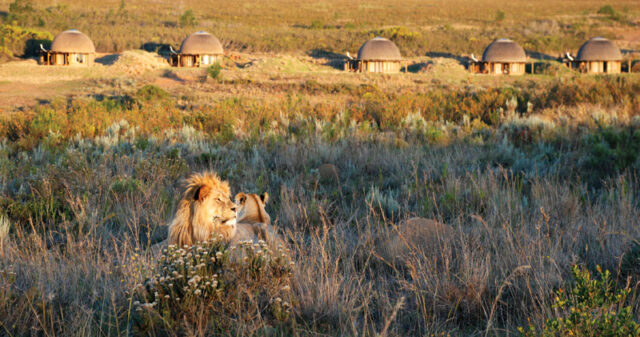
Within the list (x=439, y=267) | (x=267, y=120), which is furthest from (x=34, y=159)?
(x=439, y=267)

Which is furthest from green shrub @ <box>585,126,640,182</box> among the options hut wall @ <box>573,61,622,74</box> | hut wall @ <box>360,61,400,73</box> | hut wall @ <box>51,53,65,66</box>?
hut wall @ <box>51,53,65,66</box>

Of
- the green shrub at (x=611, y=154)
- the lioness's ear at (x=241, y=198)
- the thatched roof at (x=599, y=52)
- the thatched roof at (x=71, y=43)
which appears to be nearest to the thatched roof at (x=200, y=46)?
the thatched roof at (x=71, y=43)

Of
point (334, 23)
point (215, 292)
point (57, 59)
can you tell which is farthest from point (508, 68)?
point (215, 292)

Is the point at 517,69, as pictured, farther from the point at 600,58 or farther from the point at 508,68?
the point at 600,58

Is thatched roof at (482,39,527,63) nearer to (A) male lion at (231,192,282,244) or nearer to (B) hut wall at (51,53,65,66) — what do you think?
(B) hut wall at (51,53,65,66)

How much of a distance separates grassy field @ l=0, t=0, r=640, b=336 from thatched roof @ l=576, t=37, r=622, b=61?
29066 mm

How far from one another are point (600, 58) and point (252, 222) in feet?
138

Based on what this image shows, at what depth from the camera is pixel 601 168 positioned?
776cm

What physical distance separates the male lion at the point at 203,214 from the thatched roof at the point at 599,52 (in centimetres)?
4267

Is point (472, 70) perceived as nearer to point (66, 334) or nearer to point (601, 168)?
point (601, 168)

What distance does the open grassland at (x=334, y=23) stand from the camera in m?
53.1

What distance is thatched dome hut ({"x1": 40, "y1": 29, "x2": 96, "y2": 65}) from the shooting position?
39938mm

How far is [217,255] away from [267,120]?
9307 mm

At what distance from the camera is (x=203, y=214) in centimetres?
372
